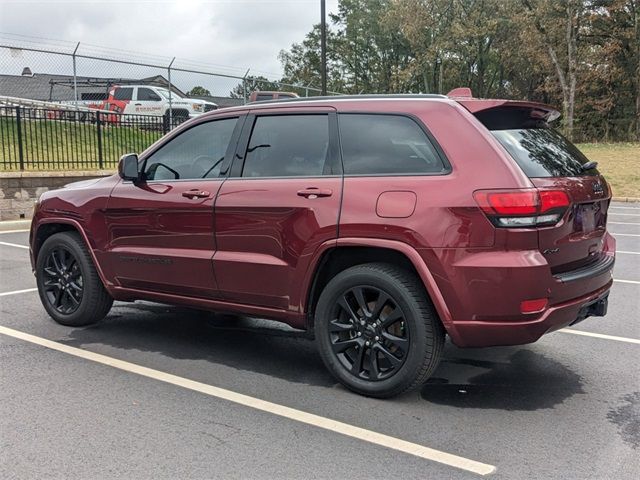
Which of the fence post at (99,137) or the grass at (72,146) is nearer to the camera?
the grass at (72,146)

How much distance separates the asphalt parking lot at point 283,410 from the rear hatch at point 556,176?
2.93 ft

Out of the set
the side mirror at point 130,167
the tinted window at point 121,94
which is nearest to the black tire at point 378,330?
the side mirror at point 130,167

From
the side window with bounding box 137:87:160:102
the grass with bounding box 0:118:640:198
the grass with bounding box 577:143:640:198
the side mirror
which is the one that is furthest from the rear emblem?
the side window with bounding box 137:87:160:102

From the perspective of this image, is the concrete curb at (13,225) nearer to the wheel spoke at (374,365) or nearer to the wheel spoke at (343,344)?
the wheel spoke at (343,344)

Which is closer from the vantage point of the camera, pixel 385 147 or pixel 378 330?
pixel 378 330

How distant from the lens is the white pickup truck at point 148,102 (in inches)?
905

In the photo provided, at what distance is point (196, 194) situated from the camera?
14.6 ft

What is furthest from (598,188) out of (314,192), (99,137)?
(99,137)

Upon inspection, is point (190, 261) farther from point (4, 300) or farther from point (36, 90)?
point (36, 90)

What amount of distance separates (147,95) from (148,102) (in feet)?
1.11

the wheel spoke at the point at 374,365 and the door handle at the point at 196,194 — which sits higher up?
the door handle at the point at 196,194

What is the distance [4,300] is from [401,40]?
5810cm

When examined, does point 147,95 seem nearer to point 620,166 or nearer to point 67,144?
point 67,144

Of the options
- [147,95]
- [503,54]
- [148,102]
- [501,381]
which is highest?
[503,54]
